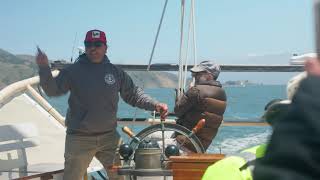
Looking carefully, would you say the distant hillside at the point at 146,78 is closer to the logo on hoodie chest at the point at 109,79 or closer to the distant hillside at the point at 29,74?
the distant hillside at the point at 29,74

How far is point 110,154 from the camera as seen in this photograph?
431 cm

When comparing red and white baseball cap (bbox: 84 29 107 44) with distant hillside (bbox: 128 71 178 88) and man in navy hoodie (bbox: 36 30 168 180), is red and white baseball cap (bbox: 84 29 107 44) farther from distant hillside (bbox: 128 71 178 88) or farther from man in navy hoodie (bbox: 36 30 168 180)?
distant hillside (bbox: 128 71 178 88)

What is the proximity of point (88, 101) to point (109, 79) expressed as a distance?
0.73 ft

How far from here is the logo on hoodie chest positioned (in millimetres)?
4188

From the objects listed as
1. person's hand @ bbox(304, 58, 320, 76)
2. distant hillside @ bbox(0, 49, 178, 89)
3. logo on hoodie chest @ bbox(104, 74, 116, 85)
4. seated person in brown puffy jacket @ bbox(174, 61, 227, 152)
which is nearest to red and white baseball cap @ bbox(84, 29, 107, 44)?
logo on hoodie chest @ bbox(104, 74, 116, 85)

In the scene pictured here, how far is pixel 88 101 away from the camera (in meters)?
4.11

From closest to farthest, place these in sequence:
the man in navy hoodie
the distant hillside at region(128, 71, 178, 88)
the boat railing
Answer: the man in navy hoodie < the boat railing < the distant hillside at region(128, 71, 178, 88)

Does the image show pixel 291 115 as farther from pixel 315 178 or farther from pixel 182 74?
pixel 182 74

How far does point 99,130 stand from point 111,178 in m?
0.35

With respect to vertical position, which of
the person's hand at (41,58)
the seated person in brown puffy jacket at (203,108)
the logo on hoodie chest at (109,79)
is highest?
the person's hand at (41,58)

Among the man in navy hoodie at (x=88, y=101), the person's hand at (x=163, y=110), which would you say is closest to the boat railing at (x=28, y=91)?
the man in navy hoodie at (x=88, y=101)

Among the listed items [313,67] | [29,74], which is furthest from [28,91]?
[313,67]

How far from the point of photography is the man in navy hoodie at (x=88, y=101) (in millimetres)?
4121

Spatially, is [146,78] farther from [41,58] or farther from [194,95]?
[41,58]
